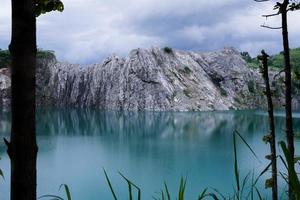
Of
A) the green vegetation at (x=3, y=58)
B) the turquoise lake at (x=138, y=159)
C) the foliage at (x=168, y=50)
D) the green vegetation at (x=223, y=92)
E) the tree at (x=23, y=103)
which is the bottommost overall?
the turquoise lake at (x=138, y=159)

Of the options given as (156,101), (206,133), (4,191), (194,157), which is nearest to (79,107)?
(156,101)

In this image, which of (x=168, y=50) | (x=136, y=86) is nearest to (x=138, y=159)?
(x=136, y=86)

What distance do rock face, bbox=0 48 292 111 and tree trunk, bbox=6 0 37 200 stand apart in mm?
106475

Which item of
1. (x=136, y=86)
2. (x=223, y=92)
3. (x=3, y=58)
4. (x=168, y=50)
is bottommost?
(x=223, y=92)

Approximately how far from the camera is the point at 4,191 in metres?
22.8

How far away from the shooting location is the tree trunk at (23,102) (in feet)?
5.26

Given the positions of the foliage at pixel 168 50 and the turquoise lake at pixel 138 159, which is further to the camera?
the foliage at pixel 168 50

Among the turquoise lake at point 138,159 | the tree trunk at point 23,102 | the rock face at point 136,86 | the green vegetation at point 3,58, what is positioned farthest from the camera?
the rock face at point 136,86

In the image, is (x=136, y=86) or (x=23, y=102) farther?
(x=136, y=86)

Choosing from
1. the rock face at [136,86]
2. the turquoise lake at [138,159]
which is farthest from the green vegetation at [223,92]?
the turquoise lake at [138,159]

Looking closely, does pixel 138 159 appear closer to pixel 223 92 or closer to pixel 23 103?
pixel 23 103

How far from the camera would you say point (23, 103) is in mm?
1634

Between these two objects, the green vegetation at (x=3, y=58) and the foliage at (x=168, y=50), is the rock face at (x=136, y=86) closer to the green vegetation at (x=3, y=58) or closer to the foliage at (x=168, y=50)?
the foliage at (x=168, y=50)

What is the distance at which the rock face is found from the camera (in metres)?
110
